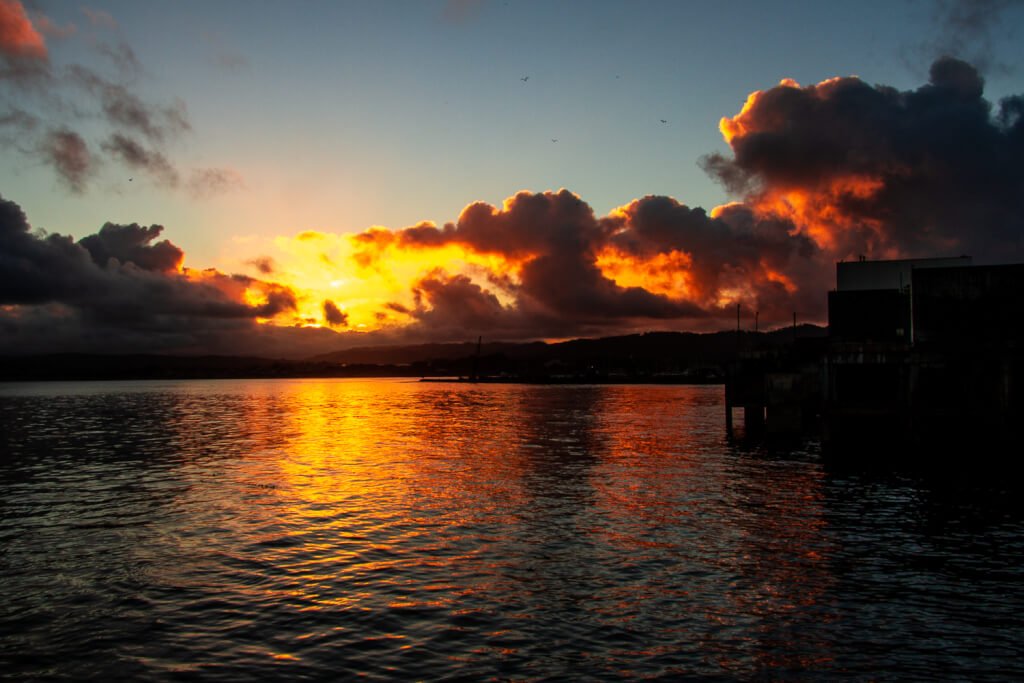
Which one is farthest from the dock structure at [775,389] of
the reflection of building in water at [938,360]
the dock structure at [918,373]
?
the reflection of building in water at [938,360]

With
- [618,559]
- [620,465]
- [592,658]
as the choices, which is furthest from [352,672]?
[620,465]

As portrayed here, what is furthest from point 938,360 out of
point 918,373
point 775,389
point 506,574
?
point 506,574

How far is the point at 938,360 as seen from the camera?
37.7 meters

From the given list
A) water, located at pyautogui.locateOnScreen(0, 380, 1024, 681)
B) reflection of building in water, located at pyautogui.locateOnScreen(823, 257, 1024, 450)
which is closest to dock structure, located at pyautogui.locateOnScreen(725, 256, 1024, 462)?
reflection of building in water, located at pyautogui.locateOnScreen(823, 257, 1024, 450)

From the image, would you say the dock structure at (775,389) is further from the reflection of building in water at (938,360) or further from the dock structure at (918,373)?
the reflection of building in water at (938,360)

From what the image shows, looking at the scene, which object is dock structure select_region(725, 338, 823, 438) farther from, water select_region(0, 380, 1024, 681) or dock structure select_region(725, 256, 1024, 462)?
water select_region(0, 380, 1024, 681)

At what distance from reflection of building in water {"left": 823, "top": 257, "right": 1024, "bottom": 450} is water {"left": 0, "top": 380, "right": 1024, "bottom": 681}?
7.08 m

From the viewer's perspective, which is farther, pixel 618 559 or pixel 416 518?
pixel 416 518

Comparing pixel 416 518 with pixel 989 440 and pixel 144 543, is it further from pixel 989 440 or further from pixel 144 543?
pixel 989 440

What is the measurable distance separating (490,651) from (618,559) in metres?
6.67

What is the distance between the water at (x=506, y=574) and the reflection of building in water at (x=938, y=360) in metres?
7.08

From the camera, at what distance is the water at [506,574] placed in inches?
469

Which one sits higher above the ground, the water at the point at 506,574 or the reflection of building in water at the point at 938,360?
the reflection of building in water at the point at 938,360

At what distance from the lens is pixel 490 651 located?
1214 cm
